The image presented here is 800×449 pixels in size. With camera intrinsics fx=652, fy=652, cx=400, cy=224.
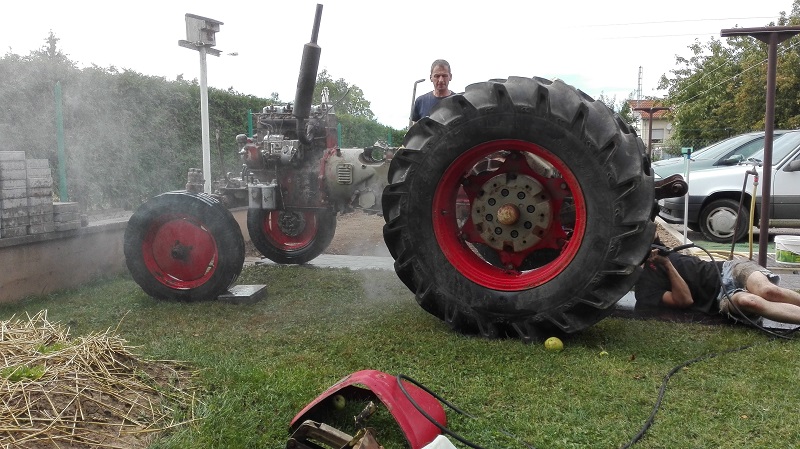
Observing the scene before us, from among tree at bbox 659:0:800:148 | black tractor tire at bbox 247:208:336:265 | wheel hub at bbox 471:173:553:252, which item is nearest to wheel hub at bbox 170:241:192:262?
black tractor tire at bbox 247:208:336:265

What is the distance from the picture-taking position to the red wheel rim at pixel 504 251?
3617 millimetres

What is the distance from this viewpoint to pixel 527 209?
387 cm

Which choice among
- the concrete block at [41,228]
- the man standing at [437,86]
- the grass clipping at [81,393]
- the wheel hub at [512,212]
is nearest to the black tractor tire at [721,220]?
the man standing at [437,86]

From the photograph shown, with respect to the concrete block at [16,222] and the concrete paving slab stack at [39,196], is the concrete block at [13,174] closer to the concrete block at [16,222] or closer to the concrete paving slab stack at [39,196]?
the concrete paving slab stack at [39,196]

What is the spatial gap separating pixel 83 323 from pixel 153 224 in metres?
0.89

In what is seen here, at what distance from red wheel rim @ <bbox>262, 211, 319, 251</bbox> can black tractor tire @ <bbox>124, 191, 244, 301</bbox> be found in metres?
1.67

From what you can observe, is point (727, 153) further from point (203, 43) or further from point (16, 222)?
point (16, 222)

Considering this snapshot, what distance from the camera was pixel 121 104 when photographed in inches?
333

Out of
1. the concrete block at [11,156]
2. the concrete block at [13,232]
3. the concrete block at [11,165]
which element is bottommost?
the concrete block at [13,232]

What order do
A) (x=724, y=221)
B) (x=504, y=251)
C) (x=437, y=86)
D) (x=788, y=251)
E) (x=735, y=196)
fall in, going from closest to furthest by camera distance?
(x=504, y=251)
(x=437, y=86)
(x=788, y=251)
(x=724, y=221)
(x=735, y=196)

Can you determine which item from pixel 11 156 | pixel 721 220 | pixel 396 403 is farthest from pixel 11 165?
pixel 721 220

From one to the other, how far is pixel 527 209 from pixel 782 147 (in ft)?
23.8

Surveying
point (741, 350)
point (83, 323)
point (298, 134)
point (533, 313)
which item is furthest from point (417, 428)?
point (298, 134)

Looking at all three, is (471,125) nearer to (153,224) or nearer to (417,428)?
(417,428)
